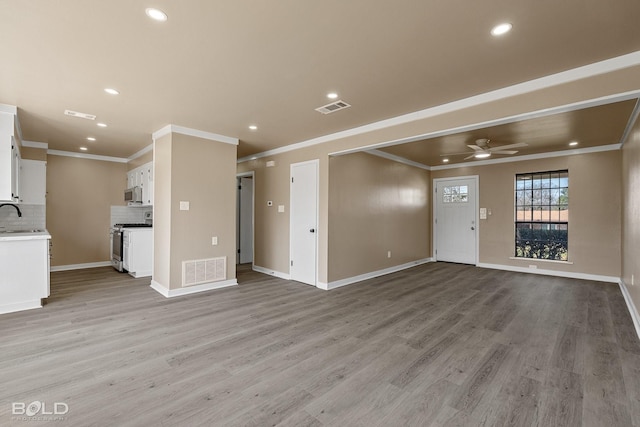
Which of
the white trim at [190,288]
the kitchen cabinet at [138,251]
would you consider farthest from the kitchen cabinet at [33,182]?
the white trim at [190,288]

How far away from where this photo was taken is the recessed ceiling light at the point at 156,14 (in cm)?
196

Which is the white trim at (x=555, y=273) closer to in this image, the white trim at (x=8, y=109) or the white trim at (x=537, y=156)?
the white trim at (x=537, y=156)

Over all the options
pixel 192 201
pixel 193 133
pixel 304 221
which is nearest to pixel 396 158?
pixel 304 221

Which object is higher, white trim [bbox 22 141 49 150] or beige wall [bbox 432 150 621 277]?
white trim [bbox 22 141 49 150]

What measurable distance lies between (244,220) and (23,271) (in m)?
4.12

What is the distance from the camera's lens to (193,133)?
15.4 feet

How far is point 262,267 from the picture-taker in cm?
640

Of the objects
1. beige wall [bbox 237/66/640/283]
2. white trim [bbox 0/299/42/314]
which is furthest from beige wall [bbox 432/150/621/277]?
white trim [bbox 0/299/42/314]

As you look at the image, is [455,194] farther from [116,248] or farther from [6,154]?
[6,154]

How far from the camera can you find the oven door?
6.15 m

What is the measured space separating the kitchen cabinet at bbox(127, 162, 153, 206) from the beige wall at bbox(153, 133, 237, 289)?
0.95m

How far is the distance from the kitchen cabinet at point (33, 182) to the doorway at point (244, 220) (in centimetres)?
366

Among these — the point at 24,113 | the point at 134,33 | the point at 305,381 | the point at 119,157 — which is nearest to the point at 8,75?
the point at 24,113

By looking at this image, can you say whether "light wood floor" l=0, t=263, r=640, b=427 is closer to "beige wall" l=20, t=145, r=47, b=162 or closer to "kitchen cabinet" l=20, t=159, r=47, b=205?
"kitchen cabinet" l=20, t=159, r=47, b=205
